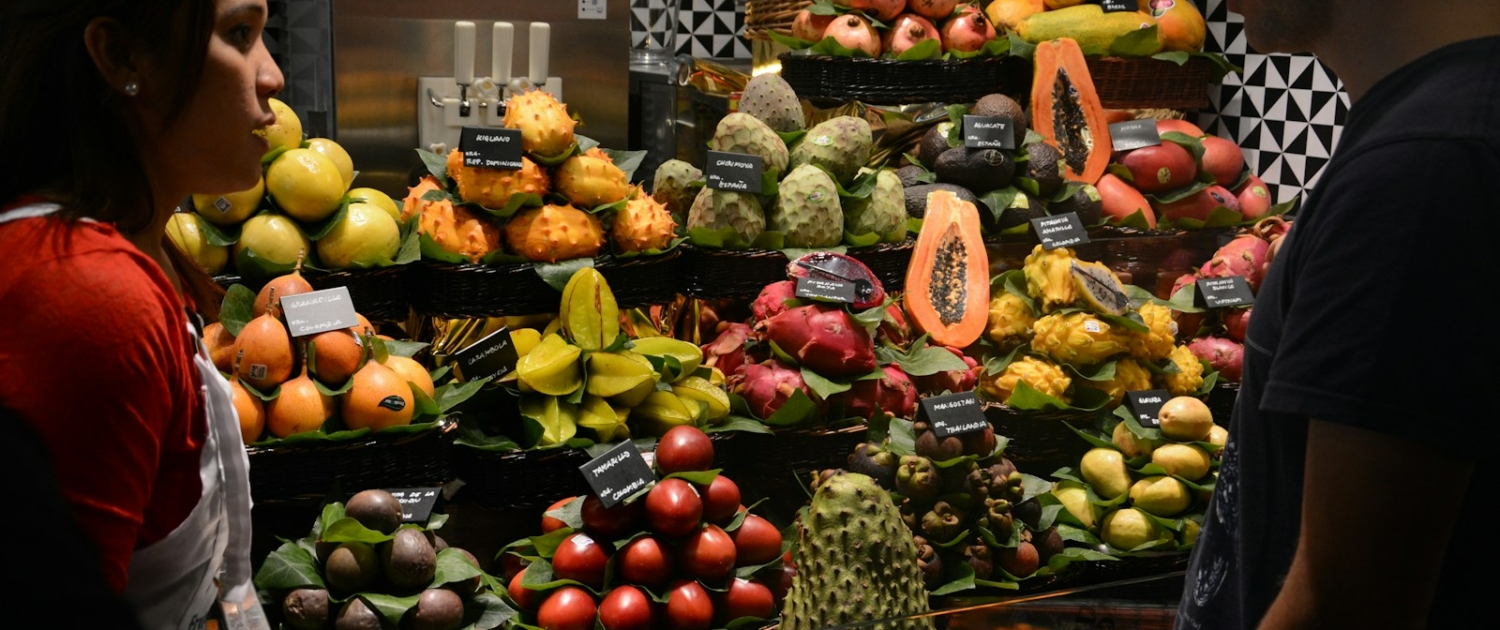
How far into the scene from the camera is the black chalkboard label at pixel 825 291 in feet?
9.20

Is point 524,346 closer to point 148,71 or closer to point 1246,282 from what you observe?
point 148,71

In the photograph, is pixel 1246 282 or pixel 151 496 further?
pixel 1246 282

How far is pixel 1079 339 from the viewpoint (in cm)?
296

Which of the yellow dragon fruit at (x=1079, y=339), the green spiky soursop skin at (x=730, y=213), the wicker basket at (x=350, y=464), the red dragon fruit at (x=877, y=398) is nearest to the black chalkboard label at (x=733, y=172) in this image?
the green spiky soursop skin at (x=730, y=213)

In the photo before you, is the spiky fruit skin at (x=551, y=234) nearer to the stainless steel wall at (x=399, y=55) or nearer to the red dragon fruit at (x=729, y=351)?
the red dragon fruit at (x=729, y=351)

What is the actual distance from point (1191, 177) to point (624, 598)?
2.35 metres

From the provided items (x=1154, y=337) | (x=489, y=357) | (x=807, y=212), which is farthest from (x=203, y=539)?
(x=1154, y=337)

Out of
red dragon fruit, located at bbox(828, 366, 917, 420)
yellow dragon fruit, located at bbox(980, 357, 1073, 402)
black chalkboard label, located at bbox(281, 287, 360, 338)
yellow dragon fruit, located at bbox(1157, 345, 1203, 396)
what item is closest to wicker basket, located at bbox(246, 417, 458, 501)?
black chalkboard label, located at bbox(281, 287, 360, 338)

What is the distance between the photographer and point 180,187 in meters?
1.38

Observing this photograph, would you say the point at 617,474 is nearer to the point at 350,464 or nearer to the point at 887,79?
the point at 350,464

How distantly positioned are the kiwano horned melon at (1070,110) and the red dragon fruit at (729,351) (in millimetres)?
A: 1139

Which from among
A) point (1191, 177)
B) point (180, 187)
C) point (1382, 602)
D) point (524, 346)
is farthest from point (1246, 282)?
point (180, 187)

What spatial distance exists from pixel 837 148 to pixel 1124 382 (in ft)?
2.95

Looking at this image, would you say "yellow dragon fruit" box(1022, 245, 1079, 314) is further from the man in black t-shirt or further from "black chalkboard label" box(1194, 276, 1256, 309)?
the man in black t-shirt
